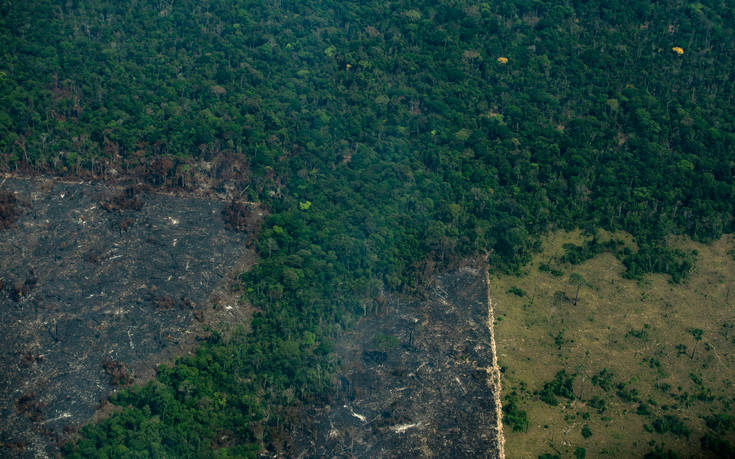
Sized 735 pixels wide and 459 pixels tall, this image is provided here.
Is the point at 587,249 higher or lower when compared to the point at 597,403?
higher

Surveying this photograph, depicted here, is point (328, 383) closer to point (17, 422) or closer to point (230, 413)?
point (230, 413)

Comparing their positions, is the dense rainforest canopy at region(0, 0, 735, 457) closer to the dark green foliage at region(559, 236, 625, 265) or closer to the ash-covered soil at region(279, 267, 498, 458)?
the dark green foliage at region(559, 236, 625, 265)

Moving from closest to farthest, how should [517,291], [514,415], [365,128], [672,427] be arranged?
1. [672,427]
2. [514,415]
3. [517,291]
4. [365,128]

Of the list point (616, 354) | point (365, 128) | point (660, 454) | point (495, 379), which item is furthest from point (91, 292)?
point (660, 454)

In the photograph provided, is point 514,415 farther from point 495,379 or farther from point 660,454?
point 660,454

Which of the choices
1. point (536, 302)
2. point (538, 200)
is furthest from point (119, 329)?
point (538, 200)

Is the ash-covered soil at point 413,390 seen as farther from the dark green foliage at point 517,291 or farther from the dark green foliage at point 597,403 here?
the dark green foliage at point 597,403

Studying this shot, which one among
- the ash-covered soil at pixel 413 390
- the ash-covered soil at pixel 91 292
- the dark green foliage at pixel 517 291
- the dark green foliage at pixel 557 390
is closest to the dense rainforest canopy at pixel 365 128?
the ash-covered soil at pixel 413 390
